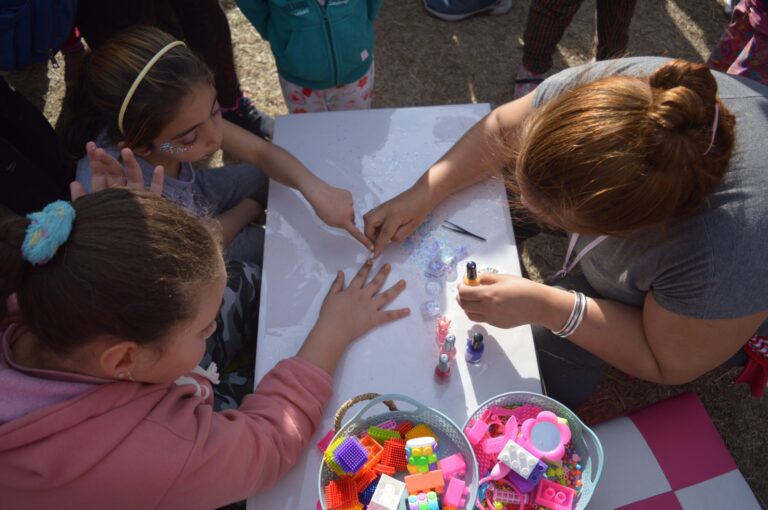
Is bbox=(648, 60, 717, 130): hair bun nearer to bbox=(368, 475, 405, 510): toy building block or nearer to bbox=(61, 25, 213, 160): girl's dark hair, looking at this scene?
bbox=(368, 475, 405, 510): toy building block

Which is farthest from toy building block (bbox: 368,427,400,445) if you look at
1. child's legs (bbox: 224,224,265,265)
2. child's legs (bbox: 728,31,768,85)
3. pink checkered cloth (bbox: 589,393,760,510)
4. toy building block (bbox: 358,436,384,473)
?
child's legs (bbox: 728,31,768,85)

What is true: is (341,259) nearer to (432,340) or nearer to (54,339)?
(432,340)

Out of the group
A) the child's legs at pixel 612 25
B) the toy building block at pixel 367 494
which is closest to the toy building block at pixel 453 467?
the toy building block at pixel 367 494

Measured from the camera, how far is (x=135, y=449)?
805 mm

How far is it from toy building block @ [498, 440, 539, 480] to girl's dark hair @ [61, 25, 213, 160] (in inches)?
39.4

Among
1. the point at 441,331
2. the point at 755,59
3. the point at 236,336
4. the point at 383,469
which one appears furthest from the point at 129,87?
the point at 755,59

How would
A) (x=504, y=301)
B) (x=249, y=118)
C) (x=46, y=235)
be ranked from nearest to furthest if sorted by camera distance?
(x=46, y=235)
(x=504, y=301)
(x=249, y=118)

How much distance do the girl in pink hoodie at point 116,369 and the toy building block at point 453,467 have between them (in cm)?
26

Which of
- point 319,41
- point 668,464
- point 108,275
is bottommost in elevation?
point 668,464

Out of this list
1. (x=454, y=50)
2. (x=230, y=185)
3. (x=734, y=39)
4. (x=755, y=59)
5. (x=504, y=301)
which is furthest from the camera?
(x=454, y=50)

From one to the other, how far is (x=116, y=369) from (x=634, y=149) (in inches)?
33.1

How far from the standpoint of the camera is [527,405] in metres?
0.91

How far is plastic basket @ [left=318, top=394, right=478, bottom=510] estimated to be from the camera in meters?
0.85

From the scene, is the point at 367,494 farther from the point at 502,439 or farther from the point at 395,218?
the point at 395,218
